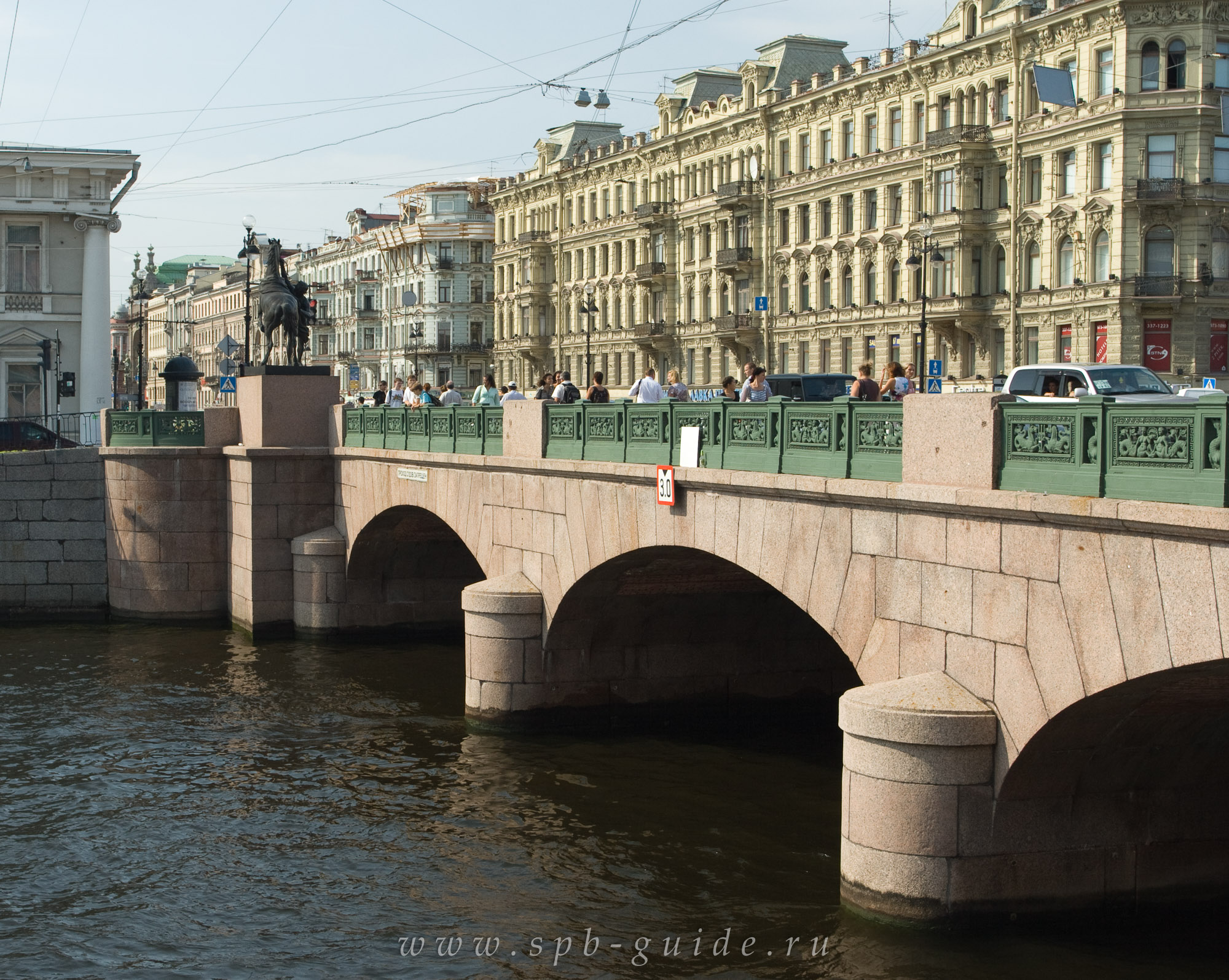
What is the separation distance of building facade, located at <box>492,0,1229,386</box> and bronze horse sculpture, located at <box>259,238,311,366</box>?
14781 mm

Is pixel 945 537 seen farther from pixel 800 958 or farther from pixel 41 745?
pixel 41 745

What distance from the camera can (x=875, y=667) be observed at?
11781 millimetres

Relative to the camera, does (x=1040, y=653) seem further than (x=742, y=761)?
No

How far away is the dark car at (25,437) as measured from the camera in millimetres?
30156

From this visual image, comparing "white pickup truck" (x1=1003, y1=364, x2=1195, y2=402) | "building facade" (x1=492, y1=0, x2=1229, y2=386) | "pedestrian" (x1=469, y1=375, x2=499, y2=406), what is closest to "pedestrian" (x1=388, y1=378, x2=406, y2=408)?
"pedestrian" (x1=469, y1=375, x2=499, y2=406)

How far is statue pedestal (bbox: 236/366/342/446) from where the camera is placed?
25.6 meters

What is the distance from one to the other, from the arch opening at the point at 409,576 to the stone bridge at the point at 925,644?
5.55 meters

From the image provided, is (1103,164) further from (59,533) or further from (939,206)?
(59,533)

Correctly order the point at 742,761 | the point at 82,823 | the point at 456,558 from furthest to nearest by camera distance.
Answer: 1. the point at 456,558
2. the point at 742,761
3. the point at 82,823

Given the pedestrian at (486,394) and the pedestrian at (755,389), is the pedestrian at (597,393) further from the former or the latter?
the pedestrian at (486,394)

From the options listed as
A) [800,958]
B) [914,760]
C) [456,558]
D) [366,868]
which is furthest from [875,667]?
[456,558]

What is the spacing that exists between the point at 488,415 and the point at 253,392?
7.88m

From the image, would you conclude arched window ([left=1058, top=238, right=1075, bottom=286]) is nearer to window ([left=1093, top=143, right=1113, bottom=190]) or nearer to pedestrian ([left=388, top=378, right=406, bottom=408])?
window ([left=1093, top=143, right=1113, bottom=190])

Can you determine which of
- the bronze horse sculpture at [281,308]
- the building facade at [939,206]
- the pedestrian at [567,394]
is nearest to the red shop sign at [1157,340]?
the building facade at [939,206]
